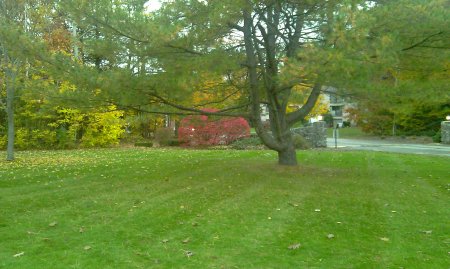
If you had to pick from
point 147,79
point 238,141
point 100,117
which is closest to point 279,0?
point 147,79

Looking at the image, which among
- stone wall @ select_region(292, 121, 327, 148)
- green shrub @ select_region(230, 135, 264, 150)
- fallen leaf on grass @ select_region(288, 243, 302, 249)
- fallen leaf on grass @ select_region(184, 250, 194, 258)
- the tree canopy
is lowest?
fallen leaf on grass @ select_region(184, 250, 194, 258)

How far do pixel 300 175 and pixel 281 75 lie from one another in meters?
2.90

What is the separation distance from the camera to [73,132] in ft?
65.9

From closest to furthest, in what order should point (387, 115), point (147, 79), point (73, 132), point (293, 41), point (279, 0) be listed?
point (279, 0) < point (147, 79) < point (293, 41) < point (73, 132) < point (387, 115)

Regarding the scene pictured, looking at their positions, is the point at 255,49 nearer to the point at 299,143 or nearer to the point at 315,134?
the point at 299,143

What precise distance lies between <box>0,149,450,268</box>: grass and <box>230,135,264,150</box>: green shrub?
9.11m

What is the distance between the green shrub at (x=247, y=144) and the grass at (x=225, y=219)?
9.11 meters

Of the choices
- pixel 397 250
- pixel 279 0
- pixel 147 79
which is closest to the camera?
pixel 397 250

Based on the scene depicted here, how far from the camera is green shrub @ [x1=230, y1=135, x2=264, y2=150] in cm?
1955

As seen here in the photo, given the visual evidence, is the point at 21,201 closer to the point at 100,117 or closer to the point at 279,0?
the point at 279,0

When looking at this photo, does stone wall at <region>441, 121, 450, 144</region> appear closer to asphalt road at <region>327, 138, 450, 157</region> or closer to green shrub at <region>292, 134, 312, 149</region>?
asphalt road at <region>327, 138, 450, 157</region>

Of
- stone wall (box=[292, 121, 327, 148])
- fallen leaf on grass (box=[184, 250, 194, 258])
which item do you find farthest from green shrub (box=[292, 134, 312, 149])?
fallen leaf on grass (box=[184, 250, 194, 258])

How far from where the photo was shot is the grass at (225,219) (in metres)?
4.38

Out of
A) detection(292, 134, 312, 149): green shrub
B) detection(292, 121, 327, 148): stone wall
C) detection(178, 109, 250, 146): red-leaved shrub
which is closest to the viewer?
detection(292, 134, 312, 149): green shrub
